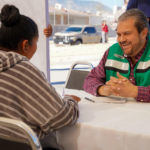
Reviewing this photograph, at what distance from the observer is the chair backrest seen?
2.73 ft

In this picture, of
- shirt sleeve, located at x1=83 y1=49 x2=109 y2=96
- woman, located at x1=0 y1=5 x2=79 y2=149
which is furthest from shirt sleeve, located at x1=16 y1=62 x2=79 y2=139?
shirt sleeve, located at x1=83 y1=49 x2=109 y2=96

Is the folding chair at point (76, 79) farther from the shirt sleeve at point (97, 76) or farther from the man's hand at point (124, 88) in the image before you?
the man's hand at point (124, 88)

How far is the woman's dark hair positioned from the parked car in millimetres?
12292

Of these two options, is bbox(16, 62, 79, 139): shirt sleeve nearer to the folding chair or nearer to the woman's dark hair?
the woman's dark hair

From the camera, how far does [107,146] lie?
1048 mm

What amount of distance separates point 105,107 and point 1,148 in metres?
0.64

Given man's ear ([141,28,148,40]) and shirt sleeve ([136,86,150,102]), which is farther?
man's ear ([141,28,148,40])

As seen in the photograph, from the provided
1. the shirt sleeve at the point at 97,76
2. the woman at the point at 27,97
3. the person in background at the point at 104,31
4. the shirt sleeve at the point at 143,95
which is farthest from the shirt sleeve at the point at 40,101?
the person in background at the point at 104,31

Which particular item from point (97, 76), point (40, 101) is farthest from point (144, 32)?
point (40, 101)

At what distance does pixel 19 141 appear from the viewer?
85 centimetres

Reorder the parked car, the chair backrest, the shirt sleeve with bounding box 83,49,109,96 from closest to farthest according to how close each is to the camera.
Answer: the chair backrest, the shirt sleeve with bounding box 83,49,109,96, the parked car

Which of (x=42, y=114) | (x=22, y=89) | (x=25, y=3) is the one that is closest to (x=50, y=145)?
(x=42, y=114)

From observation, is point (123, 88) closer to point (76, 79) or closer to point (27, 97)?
point (27, 97)

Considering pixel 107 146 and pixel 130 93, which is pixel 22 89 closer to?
pixel 107 146
